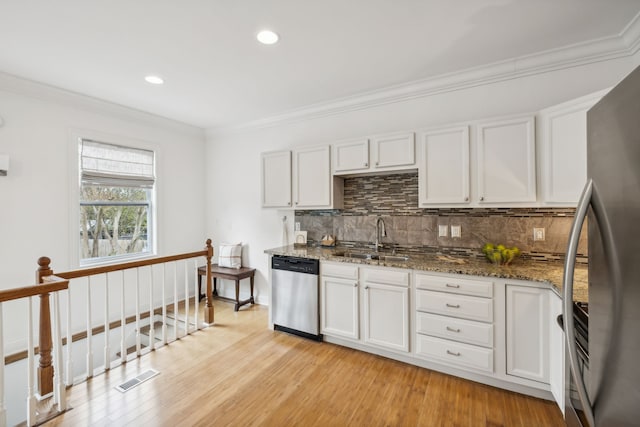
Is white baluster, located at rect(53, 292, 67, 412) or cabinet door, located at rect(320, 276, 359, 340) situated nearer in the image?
white baluster, located at rect(53, 292, 67, 412)

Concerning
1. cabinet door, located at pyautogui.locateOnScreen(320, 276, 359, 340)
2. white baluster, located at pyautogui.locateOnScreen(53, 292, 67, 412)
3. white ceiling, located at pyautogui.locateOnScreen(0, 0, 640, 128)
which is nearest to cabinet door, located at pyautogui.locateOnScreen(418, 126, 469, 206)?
white ceiling, located at pyautogui.locateOnScreen(0, 0, 640, 128)

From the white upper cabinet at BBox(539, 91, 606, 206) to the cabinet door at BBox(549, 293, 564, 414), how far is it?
2.48 ft

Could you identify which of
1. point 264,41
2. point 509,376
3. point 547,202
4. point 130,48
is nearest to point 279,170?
point 264,41

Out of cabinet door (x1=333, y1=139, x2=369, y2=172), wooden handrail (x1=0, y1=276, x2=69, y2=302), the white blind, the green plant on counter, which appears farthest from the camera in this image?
the white blind

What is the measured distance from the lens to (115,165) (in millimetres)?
3775

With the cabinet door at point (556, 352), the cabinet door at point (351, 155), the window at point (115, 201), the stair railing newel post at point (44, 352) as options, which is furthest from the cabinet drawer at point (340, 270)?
the window at point (115, 201)

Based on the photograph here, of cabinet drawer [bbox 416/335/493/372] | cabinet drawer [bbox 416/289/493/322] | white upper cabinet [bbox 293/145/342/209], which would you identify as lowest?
cabinet drawer [bbox 416/335/493/372]

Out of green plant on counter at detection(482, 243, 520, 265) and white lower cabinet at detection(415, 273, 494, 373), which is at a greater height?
green plant on counter at detection(482, 243, 520, 265)

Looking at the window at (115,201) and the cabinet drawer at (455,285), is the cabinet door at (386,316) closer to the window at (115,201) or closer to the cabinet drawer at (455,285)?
the cabinet drawer at (455,285)

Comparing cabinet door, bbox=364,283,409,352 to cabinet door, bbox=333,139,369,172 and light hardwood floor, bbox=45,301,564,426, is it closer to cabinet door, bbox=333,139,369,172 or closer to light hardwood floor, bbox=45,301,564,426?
light hardwood floor, bbox=45,301,564,426

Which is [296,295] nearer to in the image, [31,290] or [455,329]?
[455,329]

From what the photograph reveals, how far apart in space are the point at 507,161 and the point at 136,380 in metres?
3.60

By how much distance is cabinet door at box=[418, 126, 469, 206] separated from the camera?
2.59m

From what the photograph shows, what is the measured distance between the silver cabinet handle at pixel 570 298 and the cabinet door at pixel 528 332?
1379mm
